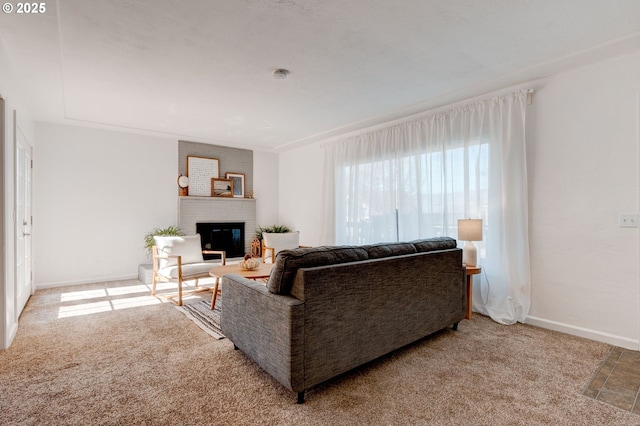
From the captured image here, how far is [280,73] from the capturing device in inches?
125

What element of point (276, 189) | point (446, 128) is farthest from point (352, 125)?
point (276, 189)

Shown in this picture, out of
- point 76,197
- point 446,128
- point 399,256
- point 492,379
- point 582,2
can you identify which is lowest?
point 492,379

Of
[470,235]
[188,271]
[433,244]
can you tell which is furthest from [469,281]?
[188,271]

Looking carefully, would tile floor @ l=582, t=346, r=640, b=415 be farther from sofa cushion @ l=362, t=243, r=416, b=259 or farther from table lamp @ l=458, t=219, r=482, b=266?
sofa cushion @ l=362, t=243, r=416, b=259

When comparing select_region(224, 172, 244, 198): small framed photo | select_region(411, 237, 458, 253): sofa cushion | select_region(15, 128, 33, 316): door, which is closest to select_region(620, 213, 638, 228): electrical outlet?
select_region(411, 237, 458, 253): sofa cushion

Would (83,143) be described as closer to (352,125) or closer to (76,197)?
(76,197)

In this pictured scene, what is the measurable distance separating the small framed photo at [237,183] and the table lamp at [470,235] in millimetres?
4574

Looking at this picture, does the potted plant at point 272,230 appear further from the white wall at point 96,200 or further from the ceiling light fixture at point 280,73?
the ceiling light fixture at point 280,73

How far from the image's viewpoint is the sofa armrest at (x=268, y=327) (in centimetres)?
190

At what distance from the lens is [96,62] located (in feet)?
9.68

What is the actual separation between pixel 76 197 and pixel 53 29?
3.42 metres

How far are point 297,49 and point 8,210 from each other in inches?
113

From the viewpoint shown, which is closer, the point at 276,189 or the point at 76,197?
the point at 76,197

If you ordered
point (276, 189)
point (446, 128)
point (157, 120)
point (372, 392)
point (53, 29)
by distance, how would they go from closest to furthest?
1. point (372, 392)
2. point (53, 29)
3. point (446, 128)
4. point (157, 120)
5. point (276, 189)
